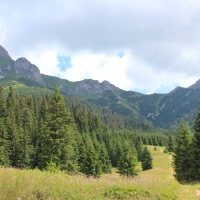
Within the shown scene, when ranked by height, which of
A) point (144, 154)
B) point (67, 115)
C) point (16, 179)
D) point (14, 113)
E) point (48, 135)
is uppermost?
point (14, 113)

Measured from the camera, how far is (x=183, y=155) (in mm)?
31984

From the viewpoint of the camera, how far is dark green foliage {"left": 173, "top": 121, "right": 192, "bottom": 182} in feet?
97.5

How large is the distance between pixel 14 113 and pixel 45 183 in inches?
2767

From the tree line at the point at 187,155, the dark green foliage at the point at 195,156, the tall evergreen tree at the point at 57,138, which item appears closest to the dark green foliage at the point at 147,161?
the tree line at the point at 187,155

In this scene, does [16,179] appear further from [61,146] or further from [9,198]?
[61,146]

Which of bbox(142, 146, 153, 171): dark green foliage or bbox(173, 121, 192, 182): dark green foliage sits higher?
bbox(173, 121, 192, 182): dark green foliage

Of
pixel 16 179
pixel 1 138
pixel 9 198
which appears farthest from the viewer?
pixel 1 138

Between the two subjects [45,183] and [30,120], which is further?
[30,120]

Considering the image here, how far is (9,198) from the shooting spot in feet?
21.3

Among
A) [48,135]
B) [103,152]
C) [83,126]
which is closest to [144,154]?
[103,152]

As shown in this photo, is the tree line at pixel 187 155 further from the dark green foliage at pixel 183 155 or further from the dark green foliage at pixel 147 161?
the dark green foliage at pixel 147 161

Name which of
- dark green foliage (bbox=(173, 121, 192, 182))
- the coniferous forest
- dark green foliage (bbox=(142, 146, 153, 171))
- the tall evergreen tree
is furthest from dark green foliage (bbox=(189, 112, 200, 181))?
dark green foliage (bbox=(142, 146, 153, 171))

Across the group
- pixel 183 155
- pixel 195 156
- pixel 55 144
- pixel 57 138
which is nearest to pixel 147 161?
pixel 183 155

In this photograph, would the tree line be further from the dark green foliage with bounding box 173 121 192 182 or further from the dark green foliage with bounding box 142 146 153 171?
the dark green foliage with bounding box 142 146 153 171
